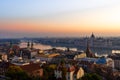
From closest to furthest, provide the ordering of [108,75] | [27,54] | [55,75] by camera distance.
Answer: [55,75]
[108,75]
[27,54]

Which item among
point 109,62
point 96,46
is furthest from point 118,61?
point 96,46

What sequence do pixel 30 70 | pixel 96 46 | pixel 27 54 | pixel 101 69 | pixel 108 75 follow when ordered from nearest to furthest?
1. pixel 30 70
2. pixel 108 75
3. pixel 101 69
4. pixel 27 54
5. pixel 96 46

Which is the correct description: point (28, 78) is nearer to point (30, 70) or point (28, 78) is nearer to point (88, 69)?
point (30, 70)

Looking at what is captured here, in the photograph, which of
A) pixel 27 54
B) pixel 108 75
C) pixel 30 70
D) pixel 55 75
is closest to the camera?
pixel 55 75

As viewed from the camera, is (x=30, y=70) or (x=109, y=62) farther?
(x=109, y=62)

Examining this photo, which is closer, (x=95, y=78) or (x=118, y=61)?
(x=95, y=78)

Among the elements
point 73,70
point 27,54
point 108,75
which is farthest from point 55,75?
point 27,54

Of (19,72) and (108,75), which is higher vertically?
(19,72)

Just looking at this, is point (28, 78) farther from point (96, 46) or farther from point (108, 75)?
point (96, 46)

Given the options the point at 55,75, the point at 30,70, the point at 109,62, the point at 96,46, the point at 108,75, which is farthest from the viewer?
the point at 96,46
